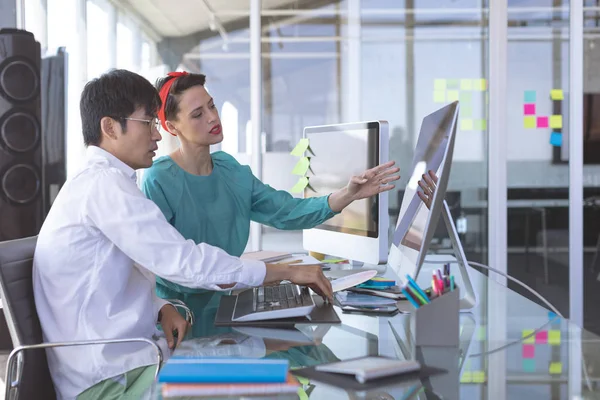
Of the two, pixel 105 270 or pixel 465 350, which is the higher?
pixel 105 270

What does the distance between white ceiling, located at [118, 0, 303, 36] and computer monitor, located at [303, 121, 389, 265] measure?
2.35 meters

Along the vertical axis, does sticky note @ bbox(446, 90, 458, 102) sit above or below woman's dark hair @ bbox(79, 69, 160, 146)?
above

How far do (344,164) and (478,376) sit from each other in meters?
1.34

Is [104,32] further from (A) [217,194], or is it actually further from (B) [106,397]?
(B) [106,397]

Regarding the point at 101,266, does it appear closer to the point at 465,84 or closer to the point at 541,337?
the point at 541,337

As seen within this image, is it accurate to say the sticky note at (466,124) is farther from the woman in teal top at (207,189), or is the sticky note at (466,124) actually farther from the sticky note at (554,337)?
the sticky note at (554,337)

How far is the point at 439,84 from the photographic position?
4770 millimetres

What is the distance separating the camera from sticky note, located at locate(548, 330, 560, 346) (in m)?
1.47

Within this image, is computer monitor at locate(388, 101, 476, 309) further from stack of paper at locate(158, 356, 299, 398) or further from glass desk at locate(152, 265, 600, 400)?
stack of paper at locate(158, 356, 299, 398)

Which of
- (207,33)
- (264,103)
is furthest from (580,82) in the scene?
(207,33)

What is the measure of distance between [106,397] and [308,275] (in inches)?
22.1

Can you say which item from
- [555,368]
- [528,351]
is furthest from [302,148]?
[555,368]

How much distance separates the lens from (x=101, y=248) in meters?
1.69

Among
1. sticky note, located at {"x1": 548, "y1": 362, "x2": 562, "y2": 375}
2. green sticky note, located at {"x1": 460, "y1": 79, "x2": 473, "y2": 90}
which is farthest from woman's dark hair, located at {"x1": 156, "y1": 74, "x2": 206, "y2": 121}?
green sticky note, located at {"x1": 460, "y1": 79, "x2": 473, "y2": 90}
